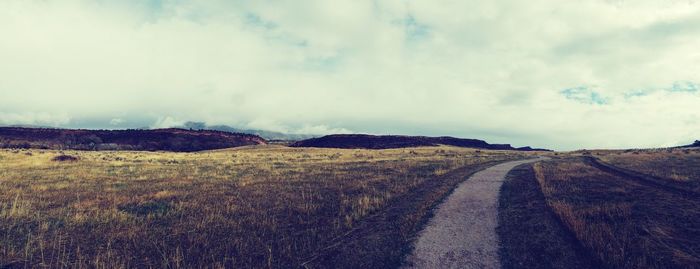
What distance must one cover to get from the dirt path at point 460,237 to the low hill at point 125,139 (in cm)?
8794

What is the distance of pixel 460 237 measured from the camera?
8727 millimetres

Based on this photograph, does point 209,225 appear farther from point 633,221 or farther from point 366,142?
point 366,142

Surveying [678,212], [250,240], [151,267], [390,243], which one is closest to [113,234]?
[151,267]

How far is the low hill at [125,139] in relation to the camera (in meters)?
82.4

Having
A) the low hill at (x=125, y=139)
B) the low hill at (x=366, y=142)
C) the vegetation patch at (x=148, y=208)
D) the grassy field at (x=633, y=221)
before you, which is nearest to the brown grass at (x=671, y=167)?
the grassy field at (x=633, y=221)

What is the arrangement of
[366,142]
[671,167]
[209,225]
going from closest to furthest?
1. [209,225]
2. [671,167]
3. [366,142]

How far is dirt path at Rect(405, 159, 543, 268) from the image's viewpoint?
23.2ft

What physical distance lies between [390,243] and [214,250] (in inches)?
168

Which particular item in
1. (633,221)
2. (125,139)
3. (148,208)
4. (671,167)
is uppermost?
(125,139)

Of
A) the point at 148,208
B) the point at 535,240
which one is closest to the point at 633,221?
the point at 535,240

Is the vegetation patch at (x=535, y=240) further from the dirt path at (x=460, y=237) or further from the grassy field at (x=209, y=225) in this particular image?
the grassy field at (x=209, y=225)

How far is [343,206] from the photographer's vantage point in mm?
13016

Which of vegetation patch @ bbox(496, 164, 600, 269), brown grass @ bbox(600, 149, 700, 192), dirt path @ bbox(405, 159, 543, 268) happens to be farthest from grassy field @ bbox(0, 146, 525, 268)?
brown grass @ bbox(600, 149, 700, 192)

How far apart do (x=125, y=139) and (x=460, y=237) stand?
109 m
